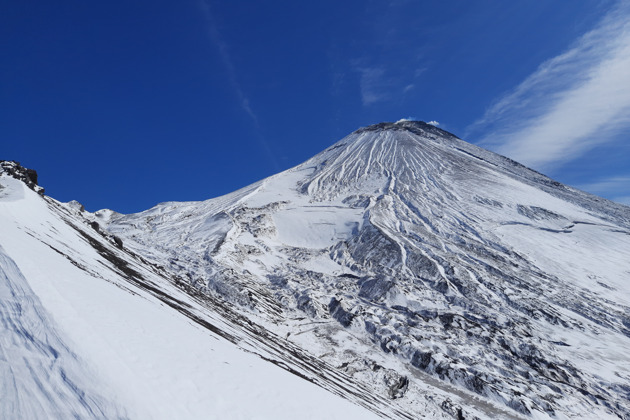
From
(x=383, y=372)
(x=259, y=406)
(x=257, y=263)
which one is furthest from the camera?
(x=257, y=263)

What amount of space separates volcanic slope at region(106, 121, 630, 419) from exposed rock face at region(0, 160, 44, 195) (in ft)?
49.6

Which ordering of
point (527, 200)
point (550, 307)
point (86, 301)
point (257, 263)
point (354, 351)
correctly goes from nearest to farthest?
point (86, 301) < point (354, 351) < point (550, 307) < point (257, 263) < point (527, 200)

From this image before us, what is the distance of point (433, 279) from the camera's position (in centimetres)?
4769

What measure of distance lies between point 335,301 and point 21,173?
39378 millimetres

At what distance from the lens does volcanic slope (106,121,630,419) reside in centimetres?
2869

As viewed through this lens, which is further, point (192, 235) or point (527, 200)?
point (527, 200)

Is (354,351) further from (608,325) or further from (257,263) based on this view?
(608,325)

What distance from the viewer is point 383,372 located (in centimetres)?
2894

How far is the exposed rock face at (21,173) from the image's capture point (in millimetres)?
34594

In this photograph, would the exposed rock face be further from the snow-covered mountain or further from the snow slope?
the snow slope

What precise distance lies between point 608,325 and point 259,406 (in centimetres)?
4709

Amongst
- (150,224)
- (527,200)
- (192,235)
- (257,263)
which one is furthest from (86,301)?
(527,200)

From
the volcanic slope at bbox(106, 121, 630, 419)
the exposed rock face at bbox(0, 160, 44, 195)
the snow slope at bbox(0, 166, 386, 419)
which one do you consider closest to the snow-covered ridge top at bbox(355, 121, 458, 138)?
the volcanic slope at bbox(106, 121, 630, 419)

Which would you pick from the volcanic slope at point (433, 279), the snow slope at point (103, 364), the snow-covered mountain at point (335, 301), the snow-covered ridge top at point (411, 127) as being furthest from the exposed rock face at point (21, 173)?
the snow-covered ridge top at point (411, 127)
